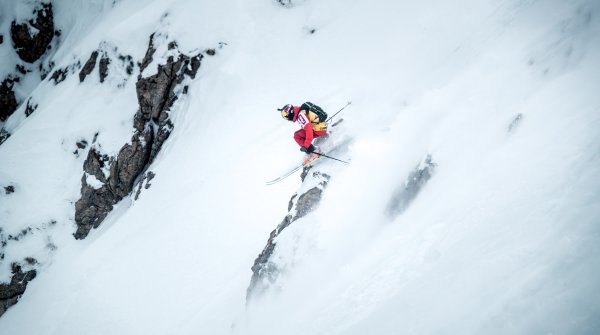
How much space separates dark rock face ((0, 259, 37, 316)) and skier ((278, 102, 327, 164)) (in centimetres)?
1902

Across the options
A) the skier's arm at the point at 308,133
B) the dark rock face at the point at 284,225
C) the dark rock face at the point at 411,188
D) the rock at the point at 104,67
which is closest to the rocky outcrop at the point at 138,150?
the rock at the point at 104,67

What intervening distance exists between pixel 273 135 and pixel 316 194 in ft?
19.7

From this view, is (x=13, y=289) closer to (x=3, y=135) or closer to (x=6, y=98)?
(x=3, y=135)

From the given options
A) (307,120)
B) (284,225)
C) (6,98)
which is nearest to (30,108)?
(6,98)

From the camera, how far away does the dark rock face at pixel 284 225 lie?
886cm

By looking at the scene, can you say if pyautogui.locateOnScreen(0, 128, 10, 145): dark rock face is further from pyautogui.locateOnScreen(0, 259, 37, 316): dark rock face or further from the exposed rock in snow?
pyautogui.locateOnScreen(0, 259, 37, 316): dark rock face

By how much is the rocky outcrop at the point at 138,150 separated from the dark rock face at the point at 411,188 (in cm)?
1381

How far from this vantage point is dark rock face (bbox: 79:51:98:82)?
21.1 meters

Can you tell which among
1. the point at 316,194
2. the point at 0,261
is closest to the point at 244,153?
the point at 316,194

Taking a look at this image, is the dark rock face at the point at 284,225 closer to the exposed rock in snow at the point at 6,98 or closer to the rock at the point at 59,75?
the rock at the point at 59,75

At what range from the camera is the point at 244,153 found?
14.6 meters

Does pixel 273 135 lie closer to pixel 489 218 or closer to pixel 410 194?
pixel 410 194

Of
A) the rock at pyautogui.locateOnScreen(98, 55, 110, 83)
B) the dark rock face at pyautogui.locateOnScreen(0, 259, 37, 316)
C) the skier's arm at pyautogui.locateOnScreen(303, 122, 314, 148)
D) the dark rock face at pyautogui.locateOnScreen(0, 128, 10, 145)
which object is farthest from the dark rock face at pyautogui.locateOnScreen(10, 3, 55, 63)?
A: the skier's arm at pyautogui.locateOnScreen(303, 122, 314, 148)

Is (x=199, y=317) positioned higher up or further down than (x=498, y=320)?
further down
